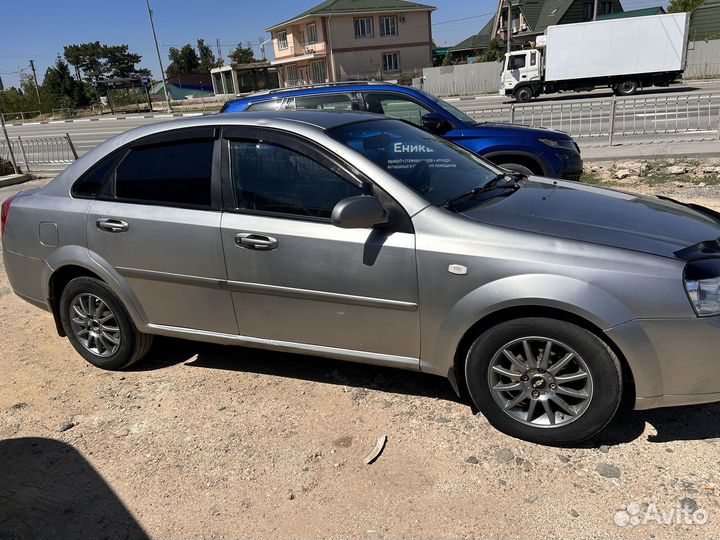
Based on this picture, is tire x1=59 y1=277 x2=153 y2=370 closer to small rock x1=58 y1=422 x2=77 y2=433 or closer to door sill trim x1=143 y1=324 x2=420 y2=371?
door sill trim x1=143 y1=324 x2=420 y2=371

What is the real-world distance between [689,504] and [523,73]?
2823 centimetres

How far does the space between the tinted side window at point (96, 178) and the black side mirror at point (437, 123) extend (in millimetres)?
4475

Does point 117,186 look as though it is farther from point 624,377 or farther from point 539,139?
point 539,139

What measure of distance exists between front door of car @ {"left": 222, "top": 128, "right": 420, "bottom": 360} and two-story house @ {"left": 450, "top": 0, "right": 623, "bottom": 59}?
167 ft

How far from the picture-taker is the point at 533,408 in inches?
117

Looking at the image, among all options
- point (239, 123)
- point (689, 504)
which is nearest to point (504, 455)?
point (689, 504)

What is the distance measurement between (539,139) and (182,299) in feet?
16.6

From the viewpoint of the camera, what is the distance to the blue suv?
700cm

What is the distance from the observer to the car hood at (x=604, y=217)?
283cm

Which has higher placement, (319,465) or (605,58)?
(605,58)

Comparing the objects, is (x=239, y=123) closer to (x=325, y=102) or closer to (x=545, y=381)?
(x=545, y=381)

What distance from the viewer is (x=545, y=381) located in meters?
2.90

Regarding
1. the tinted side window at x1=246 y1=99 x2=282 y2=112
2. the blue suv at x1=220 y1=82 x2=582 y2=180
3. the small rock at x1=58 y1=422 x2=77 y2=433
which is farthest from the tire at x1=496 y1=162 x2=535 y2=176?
the small rock at x1=58 y1=422 x2=77 y2=433

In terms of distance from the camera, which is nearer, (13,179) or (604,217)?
(604,217)
